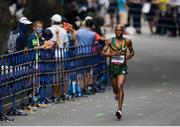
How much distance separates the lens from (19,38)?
54.5 feet

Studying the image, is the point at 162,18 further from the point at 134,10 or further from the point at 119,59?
the point at 119,59

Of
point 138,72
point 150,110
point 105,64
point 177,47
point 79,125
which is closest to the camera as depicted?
point 79,125

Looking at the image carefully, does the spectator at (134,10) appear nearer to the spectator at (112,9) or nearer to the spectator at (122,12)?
the spectator at (122,12)

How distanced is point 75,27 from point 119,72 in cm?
597

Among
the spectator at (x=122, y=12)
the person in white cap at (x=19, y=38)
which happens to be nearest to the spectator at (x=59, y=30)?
the person in white cap at (x=19, y=38)

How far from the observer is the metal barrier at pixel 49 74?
1563 cm

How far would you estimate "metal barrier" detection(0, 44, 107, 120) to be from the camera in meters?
15.6

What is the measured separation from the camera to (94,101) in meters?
18.0

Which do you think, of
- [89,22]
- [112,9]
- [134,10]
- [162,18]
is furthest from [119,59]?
[112,9]

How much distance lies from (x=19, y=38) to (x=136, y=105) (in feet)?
9.07

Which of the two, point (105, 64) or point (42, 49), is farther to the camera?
point (105, 64)

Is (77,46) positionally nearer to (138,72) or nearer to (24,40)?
(24,40)

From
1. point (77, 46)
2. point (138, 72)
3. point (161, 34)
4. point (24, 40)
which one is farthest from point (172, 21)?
point (24, 40)

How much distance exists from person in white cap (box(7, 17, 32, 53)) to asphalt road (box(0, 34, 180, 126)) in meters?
1.34
